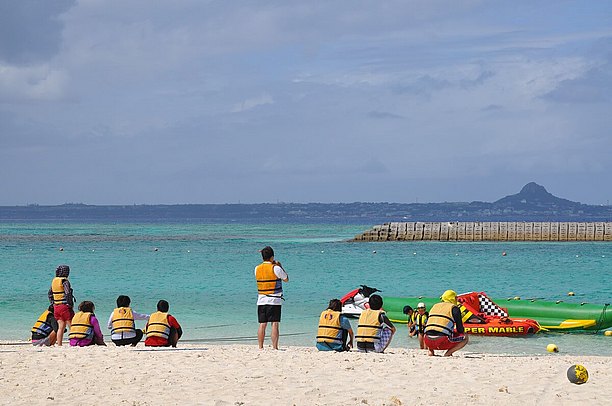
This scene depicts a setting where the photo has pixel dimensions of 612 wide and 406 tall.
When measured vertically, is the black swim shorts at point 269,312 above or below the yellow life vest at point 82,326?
above

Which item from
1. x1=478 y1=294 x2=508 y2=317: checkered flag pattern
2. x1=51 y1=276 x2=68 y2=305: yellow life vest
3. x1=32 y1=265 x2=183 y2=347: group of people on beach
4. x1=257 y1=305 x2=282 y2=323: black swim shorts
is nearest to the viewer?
x1=257 y1=305 x2=282 y2=323: black swim shorts

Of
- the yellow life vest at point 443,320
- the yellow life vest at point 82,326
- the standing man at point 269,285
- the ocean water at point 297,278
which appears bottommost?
the ocean water at point 297,278

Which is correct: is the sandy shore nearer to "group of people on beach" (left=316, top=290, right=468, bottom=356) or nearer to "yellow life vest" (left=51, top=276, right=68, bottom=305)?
"group of people on beach" (left=316, top=290, right=468, bottom=356)

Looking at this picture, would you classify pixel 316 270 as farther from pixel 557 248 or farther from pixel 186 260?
pixel 557 248

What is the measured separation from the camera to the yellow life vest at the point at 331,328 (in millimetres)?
13617

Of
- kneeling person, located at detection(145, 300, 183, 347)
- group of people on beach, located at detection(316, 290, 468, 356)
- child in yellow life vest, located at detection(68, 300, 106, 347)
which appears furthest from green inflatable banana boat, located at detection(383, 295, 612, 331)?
child in yellow life vest, located at detection(68, 300, 106, 347)

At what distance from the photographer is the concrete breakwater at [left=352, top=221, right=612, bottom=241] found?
72.9m

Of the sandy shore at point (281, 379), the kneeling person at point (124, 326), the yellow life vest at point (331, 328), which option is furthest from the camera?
the kneeling person at point (124, 326)

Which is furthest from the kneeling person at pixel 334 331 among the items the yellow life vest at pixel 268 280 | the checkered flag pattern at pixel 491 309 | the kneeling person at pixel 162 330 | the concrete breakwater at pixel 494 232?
the concrete breakwater at pixel 494 232

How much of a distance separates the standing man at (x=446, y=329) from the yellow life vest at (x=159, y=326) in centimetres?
397

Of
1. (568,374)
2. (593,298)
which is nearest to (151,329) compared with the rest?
(568,374)

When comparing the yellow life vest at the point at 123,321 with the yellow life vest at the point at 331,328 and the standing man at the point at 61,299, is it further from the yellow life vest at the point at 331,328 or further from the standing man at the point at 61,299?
the yellow life vest at the point at 331,328

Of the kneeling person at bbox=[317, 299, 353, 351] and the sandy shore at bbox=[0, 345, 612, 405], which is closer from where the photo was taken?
the sandy shore at bbox=[0, 345, 612, 405]

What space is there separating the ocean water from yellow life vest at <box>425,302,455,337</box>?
181 inches
